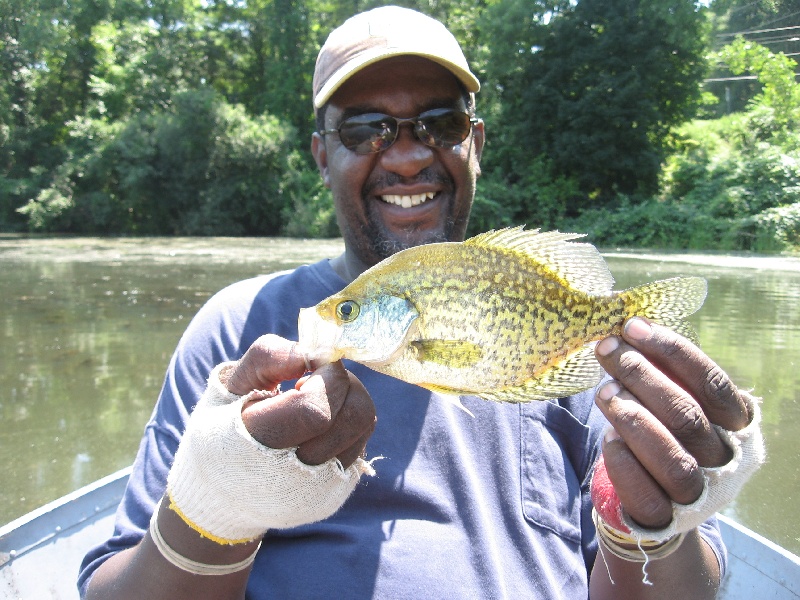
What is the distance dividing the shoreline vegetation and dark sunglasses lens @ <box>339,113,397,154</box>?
18.6m

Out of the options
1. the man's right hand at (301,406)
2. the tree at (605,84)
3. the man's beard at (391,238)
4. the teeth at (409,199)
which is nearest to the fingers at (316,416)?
the man's right hand at (301,406)

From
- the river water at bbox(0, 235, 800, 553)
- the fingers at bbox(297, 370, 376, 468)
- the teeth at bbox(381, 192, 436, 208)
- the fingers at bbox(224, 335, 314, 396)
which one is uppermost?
the teeth at bbox(381, 192, 436, 208)

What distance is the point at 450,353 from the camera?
1.59 metres

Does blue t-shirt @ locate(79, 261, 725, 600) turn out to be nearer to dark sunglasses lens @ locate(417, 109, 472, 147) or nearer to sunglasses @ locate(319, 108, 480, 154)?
sunglasses @ locate(319, 108, 480, 154)

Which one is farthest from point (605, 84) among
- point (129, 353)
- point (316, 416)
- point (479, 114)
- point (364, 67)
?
point (316, 416)

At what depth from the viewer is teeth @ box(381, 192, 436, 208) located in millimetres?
2516

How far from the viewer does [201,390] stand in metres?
2.11

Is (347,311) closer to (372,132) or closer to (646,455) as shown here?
(646,455)

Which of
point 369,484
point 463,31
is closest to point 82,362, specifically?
point 369,484

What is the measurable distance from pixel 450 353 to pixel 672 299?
2.01 feet

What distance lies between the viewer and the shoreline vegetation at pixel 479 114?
78.8 ft

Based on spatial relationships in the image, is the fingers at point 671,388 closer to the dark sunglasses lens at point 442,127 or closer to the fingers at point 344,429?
the fingers at point 344,429

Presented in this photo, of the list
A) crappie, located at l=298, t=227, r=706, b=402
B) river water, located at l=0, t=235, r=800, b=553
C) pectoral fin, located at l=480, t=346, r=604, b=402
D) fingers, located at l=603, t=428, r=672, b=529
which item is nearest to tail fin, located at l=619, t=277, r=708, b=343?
crappie, located at l=298, t=227, r=706, b=402

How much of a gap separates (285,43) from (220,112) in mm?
11140
